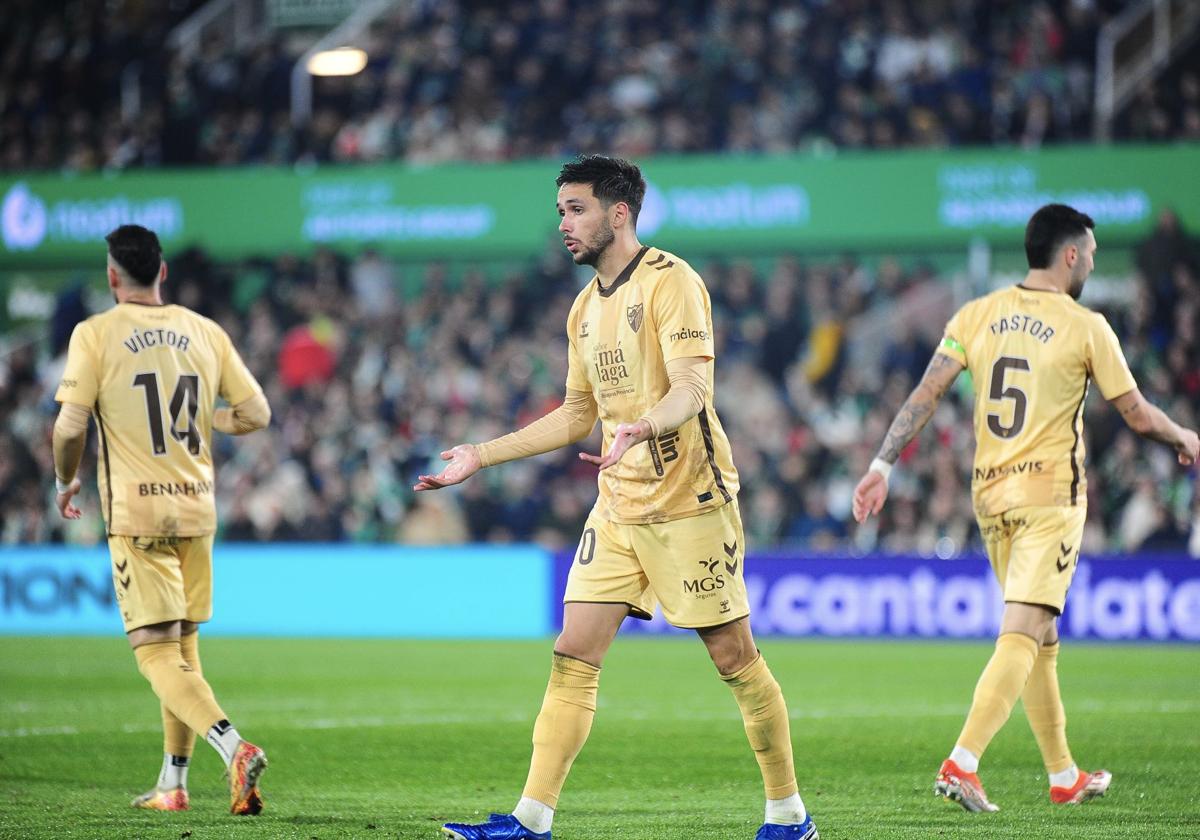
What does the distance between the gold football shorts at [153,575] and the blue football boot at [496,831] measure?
1938 mm

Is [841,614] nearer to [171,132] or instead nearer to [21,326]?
[171,132]

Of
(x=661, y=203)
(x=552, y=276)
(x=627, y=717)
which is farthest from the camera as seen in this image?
(x=552, y=276)

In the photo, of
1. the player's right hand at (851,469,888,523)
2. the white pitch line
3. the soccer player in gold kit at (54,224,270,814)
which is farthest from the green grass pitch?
the player's right hand at (851,469,888,523)

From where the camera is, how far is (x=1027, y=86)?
828 inches

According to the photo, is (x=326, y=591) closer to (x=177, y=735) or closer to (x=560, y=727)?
(x=177, y=735)

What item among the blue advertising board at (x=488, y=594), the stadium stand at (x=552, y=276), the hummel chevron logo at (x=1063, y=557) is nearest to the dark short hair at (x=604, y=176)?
the hummel chevron logo at (x=1063, y=557)

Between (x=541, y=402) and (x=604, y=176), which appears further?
(x=541, y=402)

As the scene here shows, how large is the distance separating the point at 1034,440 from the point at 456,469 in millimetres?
2564

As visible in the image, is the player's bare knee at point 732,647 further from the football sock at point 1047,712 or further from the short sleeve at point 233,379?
the short sleeve at point 233,379

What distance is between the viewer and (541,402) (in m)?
20.0

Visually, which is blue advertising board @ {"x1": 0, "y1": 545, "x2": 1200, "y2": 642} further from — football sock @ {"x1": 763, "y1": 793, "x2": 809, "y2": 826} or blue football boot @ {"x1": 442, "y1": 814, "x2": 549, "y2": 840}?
blue football boot @ {"x1": 442, "y1": 814, "x2": 549, "y2": 840}

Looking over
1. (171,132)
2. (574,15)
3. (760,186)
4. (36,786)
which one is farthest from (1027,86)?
(36,786)

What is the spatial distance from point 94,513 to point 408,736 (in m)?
12.0

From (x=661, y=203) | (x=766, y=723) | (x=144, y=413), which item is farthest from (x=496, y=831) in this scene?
(x=661, y=203)
